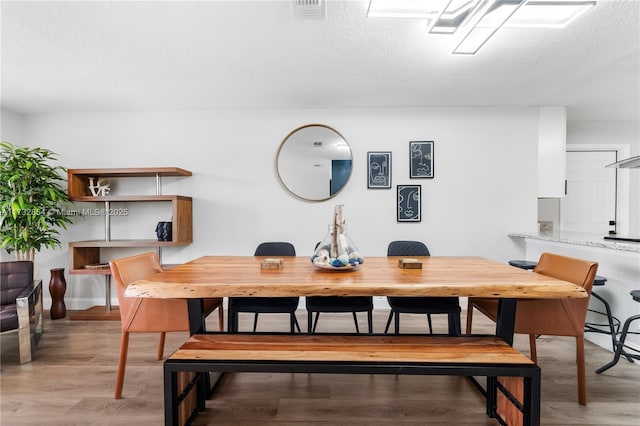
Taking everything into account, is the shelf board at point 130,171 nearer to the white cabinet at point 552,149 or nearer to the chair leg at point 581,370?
the chair leg at point 581,370

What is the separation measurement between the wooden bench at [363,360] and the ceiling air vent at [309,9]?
1867mm

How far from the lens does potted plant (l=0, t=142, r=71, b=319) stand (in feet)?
10.2

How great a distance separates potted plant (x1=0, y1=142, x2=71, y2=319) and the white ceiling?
693 millimetres

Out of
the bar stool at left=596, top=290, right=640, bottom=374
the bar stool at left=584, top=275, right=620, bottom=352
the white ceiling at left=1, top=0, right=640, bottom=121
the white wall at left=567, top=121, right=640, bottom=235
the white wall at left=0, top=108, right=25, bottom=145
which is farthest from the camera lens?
the white wall at left=567, top=121, right=640, bottom=235

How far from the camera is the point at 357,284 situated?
4.96ft

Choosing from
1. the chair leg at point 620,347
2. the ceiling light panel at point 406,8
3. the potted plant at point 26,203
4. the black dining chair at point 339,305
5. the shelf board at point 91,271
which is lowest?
the chair leg at point 620,347

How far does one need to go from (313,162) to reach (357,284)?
2.46m

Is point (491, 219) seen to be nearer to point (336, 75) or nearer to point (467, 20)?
point (336, 75)

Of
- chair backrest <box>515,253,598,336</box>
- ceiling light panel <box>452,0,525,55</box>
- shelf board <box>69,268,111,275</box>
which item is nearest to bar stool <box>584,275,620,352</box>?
chair backrest <box>515,253,598,336</box>

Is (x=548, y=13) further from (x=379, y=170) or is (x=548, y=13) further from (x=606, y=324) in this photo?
(x=606, y=324)

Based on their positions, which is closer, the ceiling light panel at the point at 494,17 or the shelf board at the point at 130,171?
the ceiling light panel at the point at 494,17

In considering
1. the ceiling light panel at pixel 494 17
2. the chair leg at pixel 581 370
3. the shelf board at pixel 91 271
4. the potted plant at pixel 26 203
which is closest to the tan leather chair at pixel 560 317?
the chair leg at pixel 581 370

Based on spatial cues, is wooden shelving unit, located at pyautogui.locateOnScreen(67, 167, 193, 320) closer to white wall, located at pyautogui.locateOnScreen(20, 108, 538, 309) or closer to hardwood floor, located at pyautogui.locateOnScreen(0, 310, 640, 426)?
white wall, located at pyautogui.locateOnScreen(20, 108, 538, 309)

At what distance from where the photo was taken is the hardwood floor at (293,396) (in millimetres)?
1790
